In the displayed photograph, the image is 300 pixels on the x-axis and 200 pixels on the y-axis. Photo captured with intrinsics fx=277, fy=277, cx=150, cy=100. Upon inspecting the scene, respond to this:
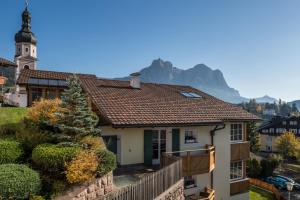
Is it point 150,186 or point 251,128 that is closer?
point 150,186

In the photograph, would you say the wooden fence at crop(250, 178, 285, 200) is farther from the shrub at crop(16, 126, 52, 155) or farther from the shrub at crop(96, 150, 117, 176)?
the shrub at crop(16, 126, 52, 155)

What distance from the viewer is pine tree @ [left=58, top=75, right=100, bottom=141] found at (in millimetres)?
12555

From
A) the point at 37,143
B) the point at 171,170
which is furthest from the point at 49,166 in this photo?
the point at 171,170

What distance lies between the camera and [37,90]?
29.1m

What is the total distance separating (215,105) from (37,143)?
15.2 meters

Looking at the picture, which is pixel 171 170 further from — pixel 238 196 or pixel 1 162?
pixel 238 196

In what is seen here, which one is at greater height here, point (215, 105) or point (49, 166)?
point (215, 105)

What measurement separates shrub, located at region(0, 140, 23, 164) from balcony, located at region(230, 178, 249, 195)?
53.8 feet

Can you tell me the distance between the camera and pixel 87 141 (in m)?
12.6

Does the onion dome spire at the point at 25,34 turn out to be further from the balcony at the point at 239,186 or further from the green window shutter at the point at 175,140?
the balcony at the point at 239,186

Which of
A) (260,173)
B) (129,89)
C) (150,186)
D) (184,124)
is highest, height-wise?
(129,89)

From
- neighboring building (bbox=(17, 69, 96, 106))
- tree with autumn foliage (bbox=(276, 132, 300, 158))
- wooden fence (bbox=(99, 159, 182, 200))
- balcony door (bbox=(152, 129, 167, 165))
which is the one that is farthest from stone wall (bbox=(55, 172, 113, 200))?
tree with autumn foliage (bbox=(276, 132, 300, 158))

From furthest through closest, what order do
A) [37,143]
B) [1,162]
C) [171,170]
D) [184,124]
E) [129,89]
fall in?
1. [129,89]
2. [184,124]
3. [171,170]
4. [37,143]
5. [1,162]

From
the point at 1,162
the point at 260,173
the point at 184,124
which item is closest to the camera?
the point at 1,162
